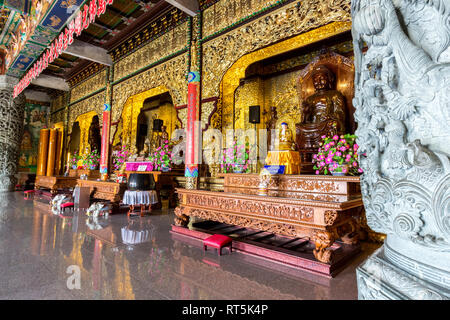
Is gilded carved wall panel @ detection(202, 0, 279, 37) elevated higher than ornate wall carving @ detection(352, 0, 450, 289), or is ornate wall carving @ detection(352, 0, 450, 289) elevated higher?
gilded carved wall panel @ detection(202, 0, 279, 37)

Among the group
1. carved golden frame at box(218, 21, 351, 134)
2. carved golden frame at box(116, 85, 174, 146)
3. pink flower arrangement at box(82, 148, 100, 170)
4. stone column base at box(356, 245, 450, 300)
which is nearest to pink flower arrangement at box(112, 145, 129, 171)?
carved golden frame at box(116, 85, 174, 146)

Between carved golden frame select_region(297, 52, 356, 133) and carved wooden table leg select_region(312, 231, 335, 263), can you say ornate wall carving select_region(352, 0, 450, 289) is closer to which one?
carved wooden table leg select_region(312, 231, 335, 263)

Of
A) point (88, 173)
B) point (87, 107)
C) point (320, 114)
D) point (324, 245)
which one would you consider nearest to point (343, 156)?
point (324, 245)

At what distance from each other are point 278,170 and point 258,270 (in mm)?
1824

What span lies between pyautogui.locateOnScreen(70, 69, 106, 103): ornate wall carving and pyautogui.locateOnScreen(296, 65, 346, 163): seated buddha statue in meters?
7.79

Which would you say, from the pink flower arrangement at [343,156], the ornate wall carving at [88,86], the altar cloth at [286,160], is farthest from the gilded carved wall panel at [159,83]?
the pink flower arrangement at [343,156]

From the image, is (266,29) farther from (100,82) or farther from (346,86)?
(100,82)

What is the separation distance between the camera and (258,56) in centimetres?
552

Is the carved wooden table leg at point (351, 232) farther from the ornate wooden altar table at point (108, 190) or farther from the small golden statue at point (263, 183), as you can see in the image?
the ornate wooden altar table at point (108, 190)

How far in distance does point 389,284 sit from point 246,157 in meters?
3.97

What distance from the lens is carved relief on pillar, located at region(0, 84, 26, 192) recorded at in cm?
980

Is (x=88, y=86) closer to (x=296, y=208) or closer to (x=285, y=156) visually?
(x=285, y=156)

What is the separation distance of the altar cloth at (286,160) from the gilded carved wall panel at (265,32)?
2125mm

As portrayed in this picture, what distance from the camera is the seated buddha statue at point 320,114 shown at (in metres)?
5.80
